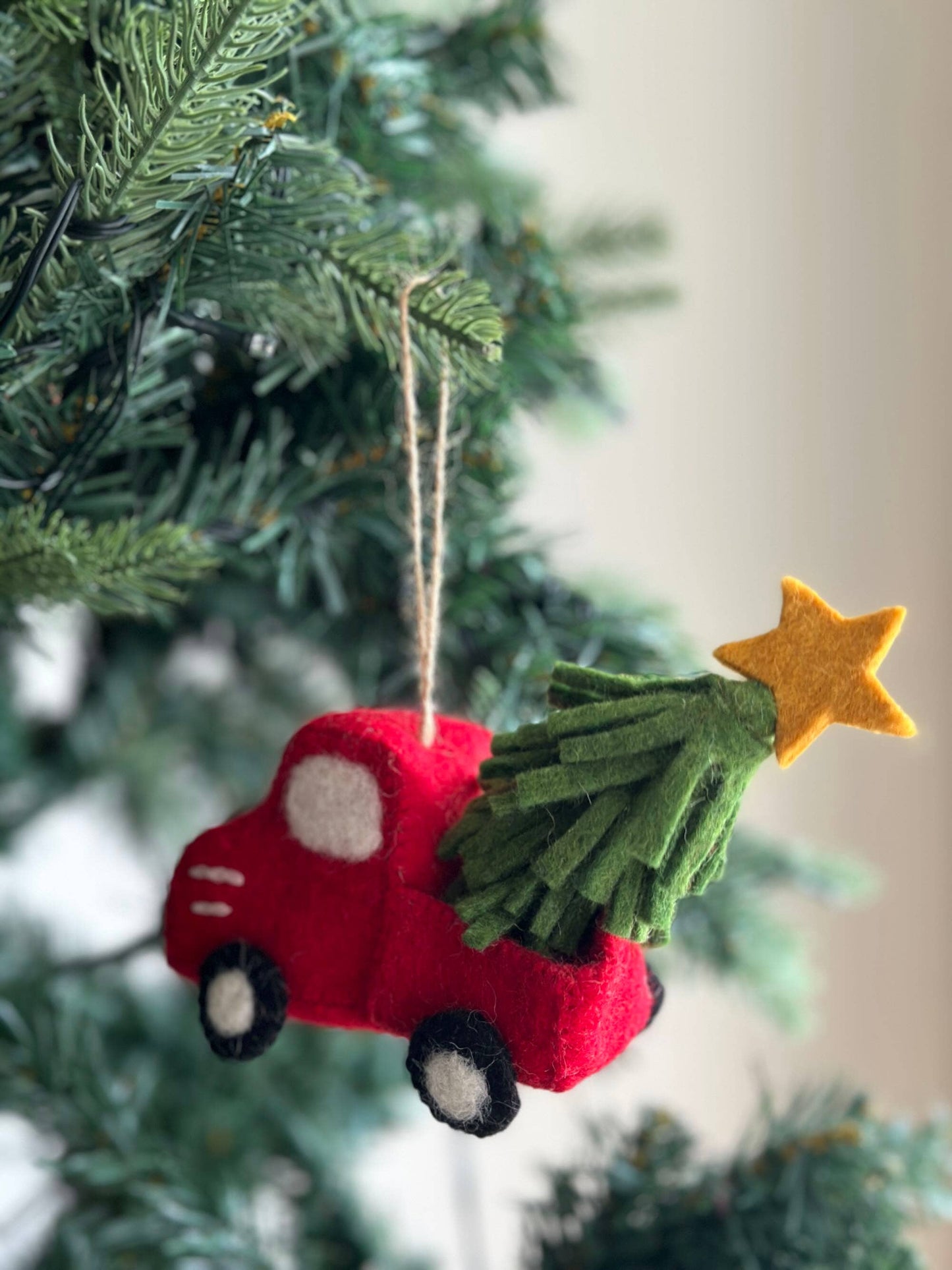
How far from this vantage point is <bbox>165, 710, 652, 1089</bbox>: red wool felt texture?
0.85ft

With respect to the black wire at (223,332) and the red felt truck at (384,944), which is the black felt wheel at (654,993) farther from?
the black wire at (223,332)

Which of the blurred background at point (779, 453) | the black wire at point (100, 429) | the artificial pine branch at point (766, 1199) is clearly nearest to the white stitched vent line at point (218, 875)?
the black wire at point (100, 429)

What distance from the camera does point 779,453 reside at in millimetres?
1033

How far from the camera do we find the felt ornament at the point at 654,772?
24 centimetres

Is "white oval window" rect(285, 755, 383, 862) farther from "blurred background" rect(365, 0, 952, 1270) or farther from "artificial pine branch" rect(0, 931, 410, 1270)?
"blurred background" rect(365, 0, 952, 1270)

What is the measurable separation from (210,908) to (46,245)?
0.17m

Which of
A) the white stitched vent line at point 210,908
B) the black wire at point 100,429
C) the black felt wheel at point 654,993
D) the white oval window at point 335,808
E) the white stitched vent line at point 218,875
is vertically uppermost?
the black wire at point 100,429

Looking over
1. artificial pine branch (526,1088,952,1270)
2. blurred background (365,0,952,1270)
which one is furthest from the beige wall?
artificial pine branch (526,1088,952,1270)

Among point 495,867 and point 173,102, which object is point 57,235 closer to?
point 173,102

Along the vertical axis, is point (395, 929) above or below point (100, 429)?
below

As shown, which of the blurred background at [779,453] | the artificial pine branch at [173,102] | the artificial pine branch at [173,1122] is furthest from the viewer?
the blurred background at [779,453]

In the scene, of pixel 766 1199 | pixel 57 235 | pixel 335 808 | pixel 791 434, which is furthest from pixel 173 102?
pixel 791 434

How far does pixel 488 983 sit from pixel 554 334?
23 centimetres

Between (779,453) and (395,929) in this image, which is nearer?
(395,929)
